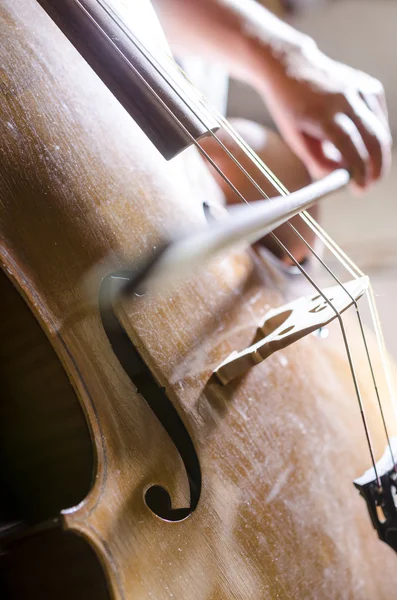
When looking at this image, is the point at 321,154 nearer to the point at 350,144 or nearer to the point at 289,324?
the point at 350,144

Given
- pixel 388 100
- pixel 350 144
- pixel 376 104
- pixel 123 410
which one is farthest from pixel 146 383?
pixel 388 100

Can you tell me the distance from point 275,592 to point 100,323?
26cm

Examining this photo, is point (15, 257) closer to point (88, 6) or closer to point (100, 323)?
point (100, 323)

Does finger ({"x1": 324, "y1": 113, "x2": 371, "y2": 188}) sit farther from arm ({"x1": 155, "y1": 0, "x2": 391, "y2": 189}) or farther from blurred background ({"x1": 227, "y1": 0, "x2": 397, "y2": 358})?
blurred background ({"x1": 227, "y1": 0, "x2": 397, "y2": 358})

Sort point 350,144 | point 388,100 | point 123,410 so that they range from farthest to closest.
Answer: point 388,100 → point 350,144 → point 123,410

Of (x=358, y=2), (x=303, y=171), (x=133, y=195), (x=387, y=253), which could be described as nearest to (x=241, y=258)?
(x=133, y=195)

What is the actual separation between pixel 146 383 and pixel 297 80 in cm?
47

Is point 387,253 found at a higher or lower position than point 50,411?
lower

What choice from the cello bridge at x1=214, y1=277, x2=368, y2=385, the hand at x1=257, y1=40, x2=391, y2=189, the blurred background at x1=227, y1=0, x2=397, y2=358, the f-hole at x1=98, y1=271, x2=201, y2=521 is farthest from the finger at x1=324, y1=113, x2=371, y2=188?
the blurred background at x1=227, y1=0, x2=397, y2=358

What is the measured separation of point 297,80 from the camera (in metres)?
0.69

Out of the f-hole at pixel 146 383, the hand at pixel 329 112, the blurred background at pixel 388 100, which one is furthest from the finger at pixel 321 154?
the blurred background at pixel 388 100

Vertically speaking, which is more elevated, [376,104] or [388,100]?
[376,104]

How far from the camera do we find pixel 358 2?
155cm

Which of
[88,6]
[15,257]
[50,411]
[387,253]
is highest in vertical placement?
[88,6]
